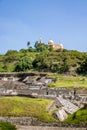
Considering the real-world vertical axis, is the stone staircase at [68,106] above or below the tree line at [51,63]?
below

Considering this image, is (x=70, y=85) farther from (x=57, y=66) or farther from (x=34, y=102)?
(x=57, y=66)

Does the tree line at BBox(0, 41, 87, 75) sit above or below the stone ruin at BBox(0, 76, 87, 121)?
above

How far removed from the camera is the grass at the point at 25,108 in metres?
35.9

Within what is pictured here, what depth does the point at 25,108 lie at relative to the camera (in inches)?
1497

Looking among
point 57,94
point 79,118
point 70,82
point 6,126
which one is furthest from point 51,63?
point 6,126

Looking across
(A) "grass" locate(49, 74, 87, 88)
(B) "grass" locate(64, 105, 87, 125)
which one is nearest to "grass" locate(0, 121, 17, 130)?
(B) "grass" locate(64, 105, 87, 125)

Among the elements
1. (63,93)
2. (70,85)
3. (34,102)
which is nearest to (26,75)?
(70,85)

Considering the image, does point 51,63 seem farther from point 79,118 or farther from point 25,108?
point 79,118

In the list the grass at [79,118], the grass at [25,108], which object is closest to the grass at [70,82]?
the grass at [25,108]

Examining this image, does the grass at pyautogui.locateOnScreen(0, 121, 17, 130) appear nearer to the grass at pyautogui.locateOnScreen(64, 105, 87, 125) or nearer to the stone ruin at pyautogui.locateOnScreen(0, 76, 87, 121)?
the grass at pyautogui.locateOnScreen(64, 105, 87, 125)

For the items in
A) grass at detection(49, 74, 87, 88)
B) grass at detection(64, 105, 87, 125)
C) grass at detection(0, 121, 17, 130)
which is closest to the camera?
grass at detection(0, 121, 17, 130)

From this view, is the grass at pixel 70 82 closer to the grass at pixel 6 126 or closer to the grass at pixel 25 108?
the grass at pixel 25 108

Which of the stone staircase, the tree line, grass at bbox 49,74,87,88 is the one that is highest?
the tree line

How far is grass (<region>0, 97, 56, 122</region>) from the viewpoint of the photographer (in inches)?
1414
